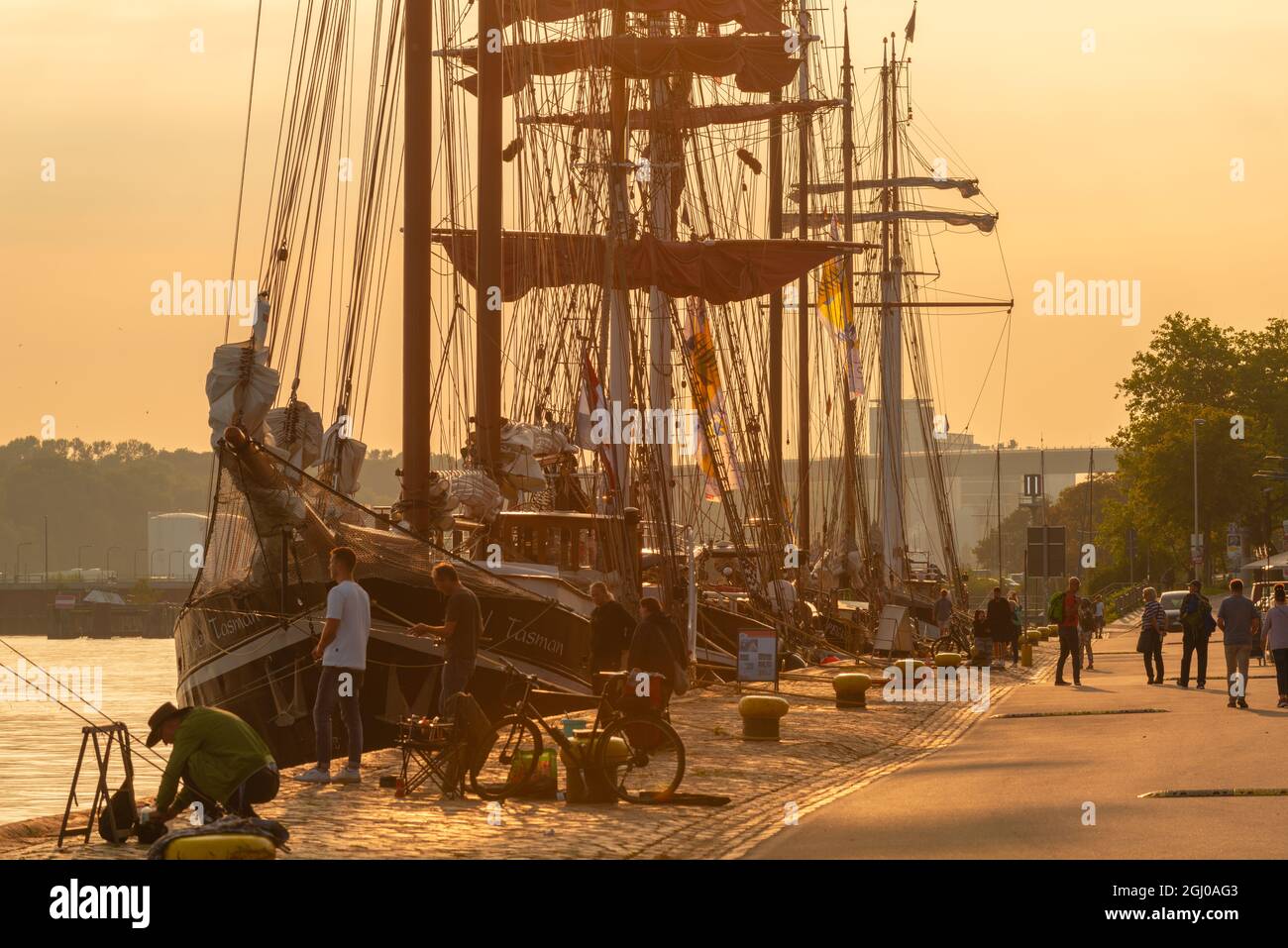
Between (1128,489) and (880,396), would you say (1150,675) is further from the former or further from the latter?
(1128,489)

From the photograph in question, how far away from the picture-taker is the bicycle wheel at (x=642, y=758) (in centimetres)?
1773

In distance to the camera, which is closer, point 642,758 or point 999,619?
point 642,758

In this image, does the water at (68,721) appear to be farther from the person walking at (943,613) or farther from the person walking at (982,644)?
the person walking at (943,613)

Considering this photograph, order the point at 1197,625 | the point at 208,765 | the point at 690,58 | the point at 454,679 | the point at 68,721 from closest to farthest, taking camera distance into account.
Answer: the point at 208,765 < the point at 454,679 < the point at 1197,625 < the point at 690,58 < the point at 68,721

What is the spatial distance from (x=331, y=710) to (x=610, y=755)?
107 inches

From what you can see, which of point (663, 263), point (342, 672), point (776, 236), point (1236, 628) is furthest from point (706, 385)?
point (342, 672)

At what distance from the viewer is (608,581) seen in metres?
34.5

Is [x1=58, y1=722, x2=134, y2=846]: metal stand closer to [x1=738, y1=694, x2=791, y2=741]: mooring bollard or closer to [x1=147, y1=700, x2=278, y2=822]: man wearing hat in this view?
[x1=147, y1=700, x2=278, y2=822]: man wearing hat

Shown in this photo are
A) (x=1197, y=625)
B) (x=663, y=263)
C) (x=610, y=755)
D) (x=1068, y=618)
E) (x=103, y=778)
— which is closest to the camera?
(x=103, y=778)

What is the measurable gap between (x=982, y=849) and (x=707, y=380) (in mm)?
32731

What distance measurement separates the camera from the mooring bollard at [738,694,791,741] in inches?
969

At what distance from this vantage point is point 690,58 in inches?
1972

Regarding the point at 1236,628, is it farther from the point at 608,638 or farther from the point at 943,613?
the point at 943,613
